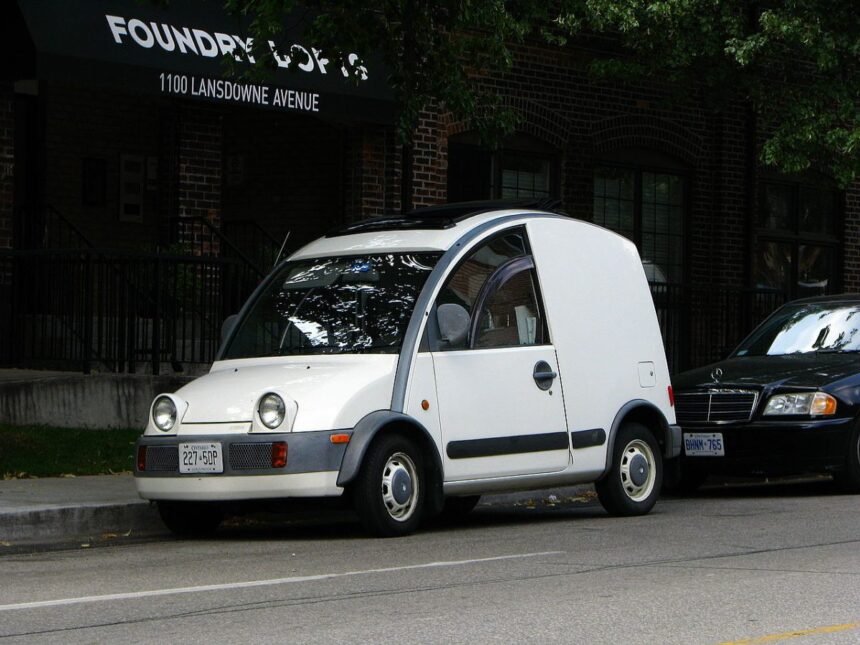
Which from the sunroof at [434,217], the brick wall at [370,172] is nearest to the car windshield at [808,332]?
the sunroof at [434,217]

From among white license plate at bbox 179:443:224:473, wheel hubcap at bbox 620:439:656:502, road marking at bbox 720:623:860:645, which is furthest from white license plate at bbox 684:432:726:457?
road marking at bbox 720:623:860:645

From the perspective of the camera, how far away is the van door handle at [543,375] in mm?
11328

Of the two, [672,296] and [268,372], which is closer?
[268,372]

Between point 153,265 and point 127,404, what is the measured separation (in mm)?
1995

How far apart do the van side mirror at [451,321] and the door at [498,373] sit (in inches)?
0.4

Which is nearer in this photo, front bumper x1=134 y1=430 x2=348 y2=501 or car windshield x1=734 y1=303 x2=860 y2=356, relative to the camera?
front bumper x1=134 y1=430 x2=348 y2=501

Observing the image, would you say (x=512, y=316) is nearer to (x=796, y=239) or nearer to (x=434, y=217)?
(x=434, y=217)

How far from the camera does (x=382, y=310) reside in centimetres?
1090

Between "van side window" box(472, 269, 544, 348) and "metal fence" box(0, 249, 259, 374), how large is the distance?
5.99 meters

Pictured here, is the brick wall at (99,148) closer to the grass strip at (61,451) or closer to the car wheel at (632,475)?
the grass strip at (61,451)

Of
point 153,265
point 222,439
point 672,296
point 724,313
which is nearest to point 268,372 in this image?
point 222,439

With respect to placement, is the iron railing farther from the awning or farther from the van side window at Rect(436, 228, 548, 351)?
the van side window at Rect(436, 228, 548, 351)

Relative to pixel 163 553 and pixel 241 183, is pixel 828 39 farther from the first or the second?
pixel 163 553

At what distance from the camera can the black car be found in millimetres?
13391
